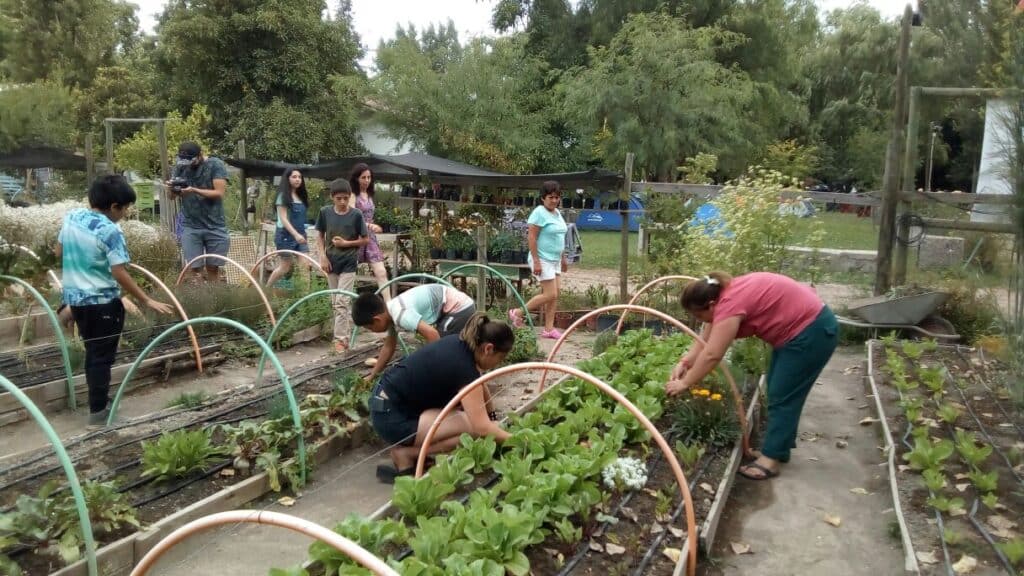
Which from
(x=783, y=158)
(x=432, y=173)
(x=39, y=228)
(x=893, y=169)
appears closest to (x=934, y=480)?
(x=893, y=169)

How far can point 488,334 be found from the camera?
13.3 ft

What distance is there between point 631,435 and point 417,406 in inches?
52.3

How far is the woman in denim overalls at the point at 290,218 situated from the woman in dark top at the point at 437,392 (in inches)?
166

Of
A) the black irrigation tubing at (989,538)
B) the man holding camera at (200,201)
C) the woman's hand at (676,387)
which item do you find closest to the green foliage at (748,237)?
the woman's hand at (676,387)

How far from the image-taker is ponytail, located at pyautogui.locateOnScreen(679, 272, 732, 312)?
14.2ft

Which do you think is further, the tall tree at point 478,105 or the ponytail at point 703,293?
the tall tree at point 478,105

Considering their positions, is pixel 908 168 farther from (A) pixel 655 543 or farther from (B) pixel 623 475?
(A) pixel 655 543

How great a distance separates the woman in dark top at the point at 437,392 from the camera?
4078 mm

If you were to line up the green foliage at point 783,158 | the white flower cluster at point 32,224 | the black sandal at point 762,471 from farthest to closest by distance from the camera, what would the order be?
the green foliage at point 783,158
the white flower cluster at point 32,224
the black sandal at point 762,471

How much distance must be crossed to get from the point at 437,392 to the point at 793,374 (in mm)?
2112

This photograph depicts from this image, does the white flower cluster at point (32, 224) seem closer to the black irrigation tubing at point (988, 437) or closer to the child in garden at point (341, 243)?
the child in garden at point (341, 243)

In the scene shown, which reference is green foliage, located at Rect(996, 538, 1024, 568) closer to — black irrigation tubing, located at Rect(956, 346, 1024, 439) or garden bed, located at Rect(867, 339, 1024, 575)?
garden bed, located at Rect(867, 339, 1024, 575)

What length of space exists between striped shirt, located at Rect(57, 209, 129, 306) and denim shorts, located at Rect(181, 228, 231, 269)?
112 inches

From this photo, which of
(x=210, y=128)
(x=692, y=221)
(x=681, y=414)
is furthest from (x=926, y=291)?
(x=210, y=128)
